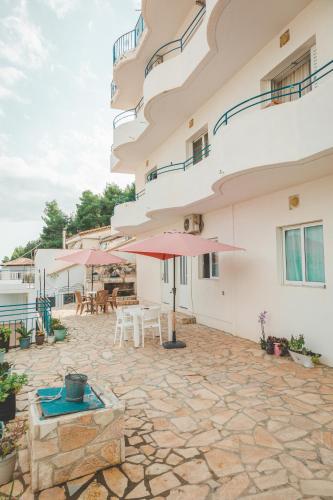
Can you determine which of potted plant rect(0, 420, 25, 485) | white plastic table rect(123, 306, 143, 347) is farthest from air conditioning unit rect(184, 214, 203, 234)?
potted plant rect(0, 420, 25, 485)

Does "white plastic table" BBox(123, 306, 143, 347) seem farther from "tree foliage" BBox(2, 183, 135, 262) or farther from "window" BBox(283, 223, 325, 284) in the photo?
"tree foliage" BBox(2, 183, 135, 262)

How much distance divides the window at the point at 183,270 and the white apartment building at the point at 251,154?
5 cm

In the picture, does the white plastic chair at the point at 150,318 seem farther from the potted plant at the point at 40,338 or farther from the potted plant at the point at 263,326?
the potted plant at the point at 40,338

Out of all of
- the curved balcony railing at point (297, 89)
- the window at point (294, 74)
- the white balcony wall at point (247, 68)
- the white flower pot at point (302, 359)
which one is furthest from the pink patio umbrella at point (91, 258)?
the window at point (294, 74)

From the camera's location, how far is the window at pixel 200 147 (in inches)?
426

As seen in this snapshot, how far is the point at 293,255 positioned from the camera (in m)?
7.33

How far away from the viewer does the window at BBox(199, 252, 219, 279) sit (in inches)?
412

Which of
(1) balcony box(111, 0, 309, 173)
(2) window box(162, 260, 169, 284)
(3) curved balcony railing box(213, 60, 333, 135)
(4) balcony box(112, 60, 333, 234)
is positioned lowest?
(2) window box(162, 260, 169, 284)

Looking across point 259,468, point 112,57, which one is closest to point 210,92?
point 112,57

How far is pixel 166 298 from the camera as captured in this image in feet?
46.4

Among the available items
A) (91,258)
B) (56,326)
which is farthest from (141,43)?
(56,326)

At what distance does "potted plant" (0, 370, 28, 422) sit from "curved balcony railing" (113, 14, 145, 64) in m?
14.7

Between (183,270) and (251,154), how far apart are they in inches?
287

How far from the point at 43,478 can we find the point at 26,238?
211 feet
